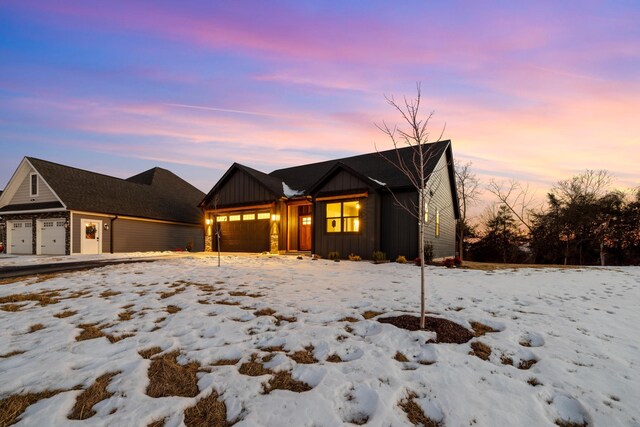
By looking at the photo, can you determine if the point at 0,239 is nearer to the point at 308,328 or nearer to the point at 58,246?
the point at 58,246

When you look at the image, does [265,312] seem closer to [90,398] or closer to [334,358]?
[334,358]

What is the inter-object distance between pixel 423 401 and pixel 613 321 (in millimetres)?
4651

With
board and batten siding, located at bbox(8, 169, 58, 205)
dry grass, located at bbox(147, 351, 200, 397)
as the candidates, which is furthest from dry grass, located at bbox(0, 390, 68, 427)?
board and batten siding, located at bbox(8, 169, 58, 205)

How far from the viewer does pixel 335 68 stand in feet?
37.4

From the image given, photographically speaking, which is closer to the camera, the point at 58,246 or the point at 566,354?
the point at 566,354

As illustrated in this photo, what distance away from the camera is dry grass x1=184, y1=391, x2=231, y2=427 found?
215 cm

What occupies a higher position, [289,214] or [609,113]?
[609,113]

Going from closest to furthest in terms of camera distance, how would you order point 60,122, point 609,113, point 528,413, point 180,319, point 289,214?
point 528,413 → point 180,319 → point 609,113 → point 289,214 → point 60,122

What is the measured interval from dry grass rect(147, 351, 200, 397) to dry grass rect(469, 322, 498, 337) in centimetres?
371

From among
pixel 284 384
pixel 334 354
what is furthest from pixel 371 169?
pixel 284 384

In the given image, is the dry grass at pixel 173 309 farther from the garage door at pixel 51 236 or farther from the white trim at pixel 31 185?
the white trim at pixel 31 185

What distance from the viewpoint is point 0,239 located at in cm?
2066

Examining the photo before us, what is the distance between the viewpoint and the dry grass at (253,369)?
2914mm

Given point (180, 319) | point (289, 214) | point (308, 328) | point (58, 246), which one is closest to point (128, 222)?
point (58, 246)
